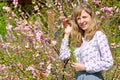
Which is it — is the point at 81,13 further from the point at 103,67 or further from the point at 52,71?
the point at 52,71

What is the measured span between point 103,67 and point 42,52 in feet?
3.99

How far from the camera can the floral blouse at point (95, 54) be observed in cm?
379

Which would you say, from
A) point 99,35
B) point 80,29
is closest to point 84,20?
point 80,29

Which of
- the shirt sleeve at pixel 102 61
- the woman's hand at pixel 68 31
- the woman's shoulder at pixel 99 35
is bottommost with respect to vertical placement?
the shirt sleeve at pixel 102 61

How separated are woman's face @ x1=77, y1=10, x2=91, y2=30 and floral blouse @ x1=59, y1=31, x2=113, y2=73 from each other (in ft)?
0.40

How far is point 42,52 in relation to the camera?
4.85 metres

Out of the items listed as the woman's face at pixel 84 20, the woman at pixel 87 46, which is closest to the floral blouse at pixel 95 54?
the woman at pixel 87 46

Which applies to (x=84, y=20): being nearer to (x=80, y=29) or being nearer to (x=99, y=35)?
(x=80, y=29)

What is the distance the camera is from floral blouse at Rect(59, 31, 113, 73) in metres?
3.79

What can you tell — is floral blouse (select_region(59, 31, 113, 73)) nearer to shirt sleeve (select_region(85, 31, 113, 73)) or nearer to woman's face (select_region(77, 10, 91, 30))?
shirt sleeve (select_region(85, 31, 113, 73))

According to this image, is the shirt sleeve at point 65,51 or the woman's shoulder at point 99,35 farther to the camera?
the shirt sleeve at point 65,51

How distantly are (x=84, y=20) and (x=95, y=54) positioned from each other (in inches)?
14.2

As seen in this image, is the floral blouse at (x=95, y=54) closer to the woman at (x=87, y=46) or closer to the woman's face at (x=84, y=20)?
the woman at (x=87, y=46)

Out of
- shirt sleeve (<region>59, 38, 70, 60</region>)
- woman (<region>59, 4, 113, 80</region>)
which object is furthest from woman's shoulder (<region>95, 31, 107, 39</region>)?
shirt sleeve (<region>59, 38, 70, 60</region>)
